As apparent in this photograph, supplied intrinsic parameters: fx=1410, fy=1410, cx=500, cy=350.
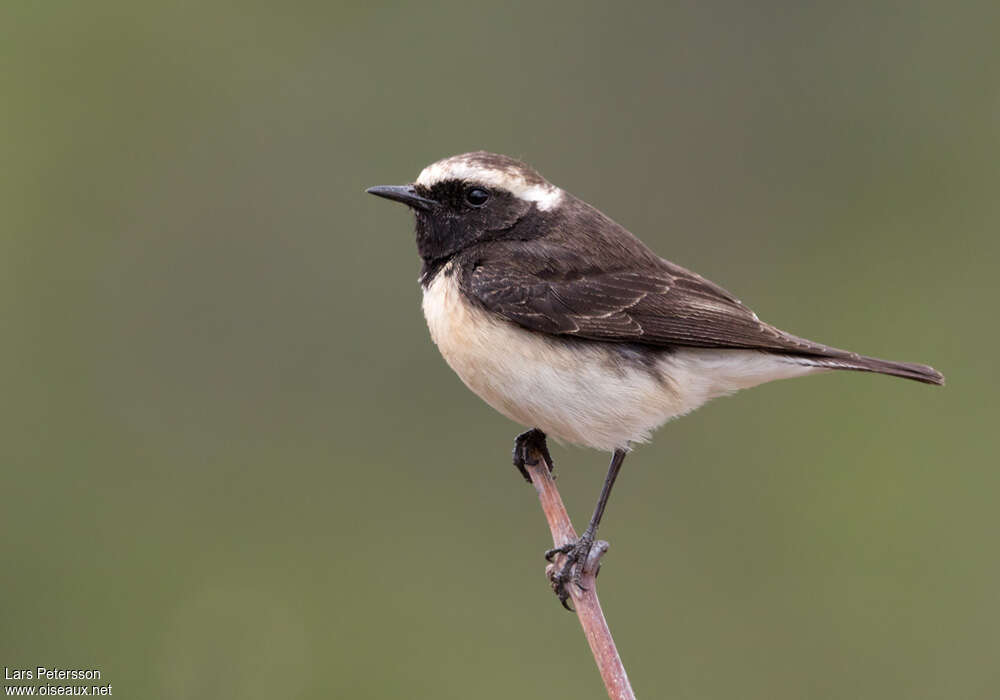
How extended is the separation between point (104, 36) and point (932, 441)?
6797 millimetres

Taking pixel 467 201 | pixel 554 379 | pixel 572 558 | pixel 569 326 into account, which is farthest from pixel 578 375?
pixel 467 201

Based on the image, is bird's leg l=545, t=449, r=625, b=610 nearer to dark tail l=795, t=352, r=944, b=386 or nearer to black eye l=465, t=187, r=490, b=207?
dark tail l=795, t=352, r=944, b=386

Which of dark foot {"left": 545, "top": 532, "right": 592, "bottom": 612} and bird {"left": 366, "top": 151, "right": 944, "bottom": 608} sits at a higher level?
bird {"left": 366, "top": 151, "right": 944, "bottom": 608}

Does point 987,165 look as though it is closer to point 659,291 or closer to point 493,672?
point 659,291

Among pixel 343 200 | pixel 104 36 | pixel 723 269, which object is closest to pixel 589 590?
pixel 723 269

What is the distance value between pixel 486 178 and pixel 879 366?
2098 mm

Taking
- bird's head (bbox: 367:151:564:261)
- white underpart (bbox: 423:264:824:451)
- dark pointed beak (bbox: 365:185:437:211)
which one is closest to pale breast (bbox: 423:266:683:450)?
white underpart (bbox: 423:264:824:451)

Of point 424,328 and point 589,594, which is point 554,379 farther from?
point 424,328

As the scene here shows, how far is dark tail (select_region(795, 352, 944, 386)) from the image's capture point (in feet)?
→ 21.4

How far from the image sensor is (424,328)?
30.9 feet

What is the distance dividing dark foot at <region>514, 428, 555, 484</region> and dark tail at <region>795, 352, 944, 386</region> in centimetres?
133

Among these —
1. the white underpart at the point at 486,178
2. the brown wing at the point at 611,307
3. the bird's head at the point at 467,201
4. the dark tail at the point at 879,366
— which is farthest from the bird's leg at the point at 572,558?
the white underpart at the point at 486,178

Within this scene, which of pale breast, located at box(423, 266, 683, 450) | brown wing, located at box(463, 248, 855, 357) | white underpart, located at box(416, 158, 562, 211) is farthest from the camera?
white underpart, located at box(416, 158, 562, 211)

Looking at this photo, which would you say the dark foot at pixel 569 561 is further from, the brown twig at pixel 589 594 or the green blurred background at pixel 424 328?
the green blurred background at pixel 424 328
